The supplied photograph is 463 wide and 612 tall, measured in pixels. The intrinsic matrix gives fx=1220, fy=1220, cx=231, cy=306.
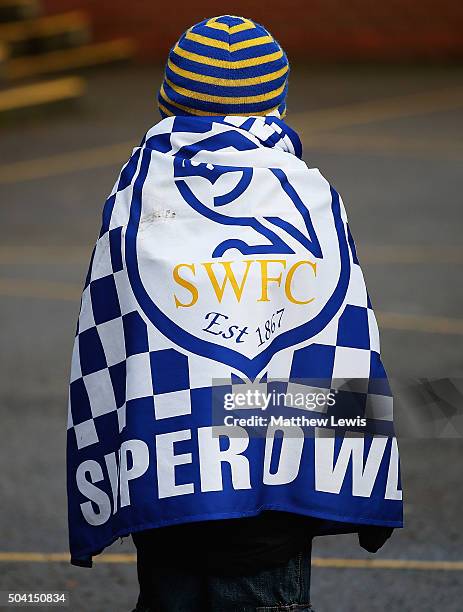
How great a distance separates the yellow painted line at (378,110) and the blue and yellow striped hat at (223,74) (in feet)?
34.5

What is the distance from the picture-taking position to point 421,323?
22.3 feet

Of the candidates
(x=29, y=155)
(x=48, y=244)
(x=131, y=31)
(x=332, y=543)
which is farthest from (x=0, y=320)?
(x=131, y=31)

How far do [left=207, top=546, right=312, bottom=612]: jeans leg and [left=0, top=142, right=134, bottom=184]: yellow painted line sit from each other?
883cm

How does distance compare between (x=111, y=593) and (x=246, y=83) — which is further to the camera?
(x=111, y=593)

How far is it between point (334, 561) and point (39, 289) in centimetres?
389

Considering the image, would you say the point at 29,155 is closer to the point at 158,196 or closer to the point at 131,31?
the point at 131,31

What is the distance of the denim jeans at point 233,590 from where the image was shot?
2.53 meters

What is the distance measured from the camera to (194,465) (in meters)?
2.42

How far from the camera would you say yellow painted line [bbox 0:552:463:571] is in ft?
13.9

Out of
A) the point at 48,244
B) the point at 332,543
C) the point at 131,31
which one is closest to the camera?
the point at 332,543

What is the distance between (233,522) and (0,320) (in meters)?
4.78

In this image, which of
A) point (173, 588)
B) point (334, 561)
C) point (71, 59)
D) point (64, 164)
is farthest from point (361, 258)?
point (71, 59)

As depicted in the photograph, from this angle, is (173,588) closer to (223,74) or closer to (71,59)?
(223,74)

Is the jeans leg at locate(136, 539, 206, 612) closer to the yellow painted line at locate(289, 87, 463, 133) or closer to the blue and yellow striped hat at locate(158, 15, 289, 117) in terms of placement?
the blue and yellow striped hat at locate(158, 15, 289, 117)
